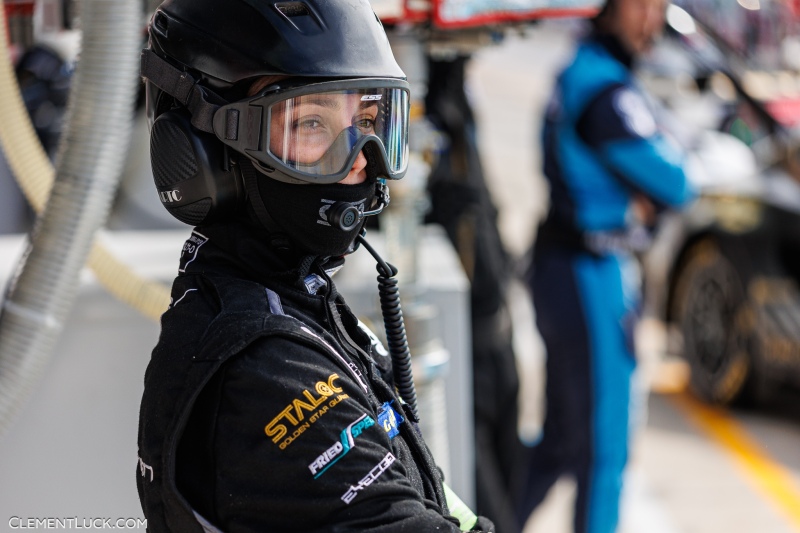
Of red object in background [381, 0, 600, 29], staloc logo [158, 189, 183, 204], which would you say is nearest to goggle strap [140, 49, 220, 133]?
staloc logo [158, 189, 183, 204]

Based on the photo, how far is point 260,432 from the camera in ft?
4.41

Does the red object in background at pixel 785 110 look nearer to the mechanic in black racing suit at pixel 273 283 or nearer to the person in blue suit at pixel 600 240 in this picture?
the person in blue suit at pixel 600 240

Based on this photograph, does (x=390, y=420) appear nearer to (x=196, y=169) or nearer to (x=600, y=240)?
(x=196, y=169)

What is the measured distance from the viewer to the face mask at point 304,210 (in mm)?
1566

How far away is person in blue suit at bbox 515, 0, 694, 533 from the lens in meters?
3.84

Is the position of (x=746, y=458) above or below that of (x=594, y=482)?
below

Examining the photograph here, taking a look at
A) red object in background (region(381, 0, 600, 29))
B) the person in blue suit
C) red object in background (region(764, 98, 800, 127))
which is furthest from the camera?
red object in background (region(764, 98, 800, 127))

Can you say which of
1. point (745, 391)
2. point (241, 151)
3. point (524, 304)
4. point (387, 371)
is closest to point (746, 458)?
point (745, 391)

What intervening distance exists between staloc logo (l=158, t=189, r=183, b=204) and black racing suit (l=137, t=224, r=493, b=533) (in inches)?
6.5

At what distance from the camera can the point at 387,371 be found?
174 centimetres

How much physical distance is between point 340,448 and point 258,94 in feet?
1.66

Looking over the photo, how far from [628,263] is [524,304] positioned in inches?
147

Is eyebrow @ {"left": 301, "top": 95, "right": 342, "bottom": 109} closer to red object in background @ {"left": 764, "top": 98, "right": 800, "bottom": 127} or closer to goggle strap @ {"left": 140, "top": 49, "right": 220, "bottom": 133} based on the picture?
goggle strap @ {"left": 140, "top": 49, "right": 220, "bottom": 133}

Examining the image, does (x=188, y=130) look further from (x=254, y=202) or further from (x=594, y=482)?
(x=594, y=482)
